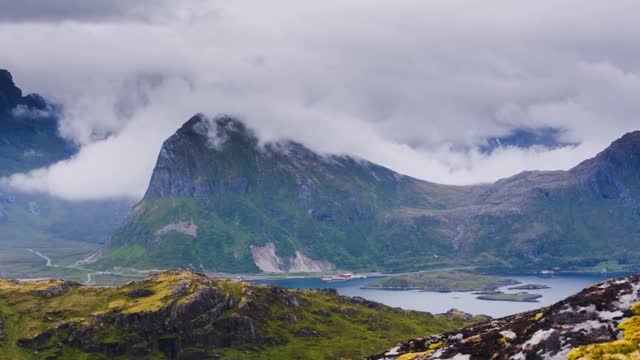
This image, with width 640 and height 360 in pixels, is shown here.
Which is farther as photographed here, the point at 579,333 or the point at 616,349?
the point at 579,333

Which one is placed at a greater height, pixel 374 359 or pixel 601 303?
pixel 601 303

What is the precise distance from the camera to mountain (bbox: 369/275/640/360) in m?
42.9

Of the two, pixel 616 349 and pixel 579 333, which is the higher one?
pixel 579 333

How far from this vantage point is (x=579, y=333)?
46469mm

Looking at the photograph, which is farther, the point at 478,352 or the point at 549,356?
the point at 478,352

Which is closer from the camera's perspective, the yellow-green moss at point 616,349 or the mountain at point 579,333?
the yellow-green moss at point 616,349

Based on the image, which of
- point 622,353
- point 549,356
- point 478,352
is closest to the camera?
point 622,353

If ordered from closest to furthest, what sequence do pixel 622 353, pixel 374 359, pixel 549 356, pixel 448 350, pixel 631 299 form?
pixel 622 353 < pixel 549 356 < pixel 631 299 < pixel 448 350 < pixel 374 359

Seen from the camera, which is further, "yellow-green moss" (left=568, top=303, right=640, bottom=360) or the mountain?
the mountain

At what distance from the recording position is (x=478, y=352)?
54094 mm

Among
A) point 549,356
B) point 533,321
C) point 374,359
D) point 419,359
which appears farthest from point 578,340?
point 374,359

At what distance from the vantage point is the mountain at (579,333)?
42.9 metres

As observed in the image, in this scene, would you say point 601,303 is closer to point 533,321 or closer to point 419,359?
point 533,321

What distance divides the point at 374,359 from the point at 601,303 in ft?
109
